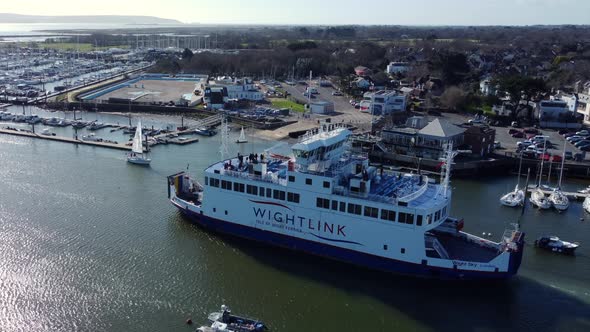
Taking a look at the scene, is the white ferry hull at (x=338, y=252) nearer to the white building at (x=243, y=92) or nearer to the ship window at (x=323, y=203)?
the ship window at (x=323, y=203)

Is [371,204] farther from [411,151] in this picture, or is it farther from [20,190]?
[20,190]

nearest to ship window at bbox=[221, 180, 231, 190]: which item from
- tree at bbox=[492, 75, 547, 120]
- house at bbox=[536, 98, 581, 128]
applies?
tree at bbox=[492, 75, 547, 120]

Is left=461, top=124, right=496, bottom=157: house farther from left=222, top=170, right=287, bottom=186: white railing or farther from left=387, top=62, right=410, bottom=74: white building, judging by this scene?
left=387, top=62, right=410, bottom=74: white building

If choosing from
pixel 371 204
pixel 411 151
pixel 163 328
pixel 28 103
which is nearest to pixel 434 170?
pixel 411 151

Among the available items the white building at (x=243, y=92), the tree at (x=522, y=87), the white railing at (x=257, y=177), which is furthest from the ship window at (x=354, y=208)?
the white building at (x=243, y=92)

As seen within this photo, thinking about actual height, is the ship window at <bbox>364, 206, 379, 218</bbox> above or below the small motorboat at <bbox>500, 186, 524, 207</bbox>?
above

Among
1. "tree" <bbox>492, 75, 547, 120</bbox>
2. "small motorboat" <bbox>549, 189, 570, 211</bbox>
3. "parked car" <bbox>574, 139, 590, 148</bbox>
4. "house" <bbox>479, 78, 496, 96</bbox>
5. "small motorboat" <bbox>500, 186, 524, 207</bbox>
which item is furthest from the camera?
"house" <bbox>479, 78, 496, 96</bbox>

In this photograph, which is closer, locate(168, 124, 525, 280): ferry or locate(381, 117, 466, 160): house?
locate(168, 124, 525, 280): ferry
